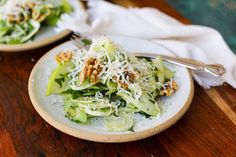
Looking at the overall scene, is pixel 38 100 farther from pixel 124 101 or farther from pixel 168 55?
pixel 168 55

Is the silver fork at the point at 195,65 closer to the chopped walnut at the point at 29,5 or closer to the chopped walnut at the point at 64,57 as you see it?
the chopped walnut at the point at 64,57

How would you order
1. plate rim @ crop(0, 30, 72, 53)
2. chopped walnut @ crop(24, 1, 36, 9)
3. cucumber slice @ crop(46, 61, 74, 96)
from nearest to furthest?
cucumber slice @ crop(46, 61, 74, 96), plate rim @ crop(0, 30, 72, 53), chopped walnut @ crop(24, 1, 36, 9)

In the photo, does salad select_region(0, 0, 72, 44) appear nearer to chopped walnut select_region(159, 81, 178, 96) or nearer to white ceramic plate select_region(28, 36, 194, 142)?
white ceramic plate select_region(28, 36, 194, 142)

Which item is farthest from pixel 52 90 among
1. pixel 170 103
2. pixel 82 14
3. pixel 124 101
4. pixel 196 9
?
pixel 196 9

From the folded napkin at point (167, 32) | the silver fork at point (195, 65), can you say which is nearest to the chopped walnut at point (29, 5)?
the folded napkin at point (167, 32)

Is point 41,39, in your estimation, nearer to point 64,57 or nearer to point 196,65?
point 64,57

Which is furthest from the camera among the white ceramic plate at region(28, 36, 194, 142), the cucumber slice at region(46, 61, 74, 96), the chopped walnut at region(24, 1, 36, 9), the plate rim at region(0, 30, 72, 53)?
the chopped walnut at region(24, 1, 36, 9)

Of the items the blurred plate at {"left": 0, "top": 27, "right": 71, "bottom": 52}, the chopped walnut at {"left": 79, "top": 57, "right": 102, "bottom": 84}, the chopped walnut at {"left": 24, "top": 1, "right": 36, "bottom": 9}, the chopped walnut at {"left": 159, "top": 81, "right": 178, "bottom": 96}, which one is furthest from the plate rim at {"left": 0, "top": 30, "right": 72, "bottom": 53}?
the chopped walnut at {"left": 159, "top": 81, "right": 178, "bottom": 96}
